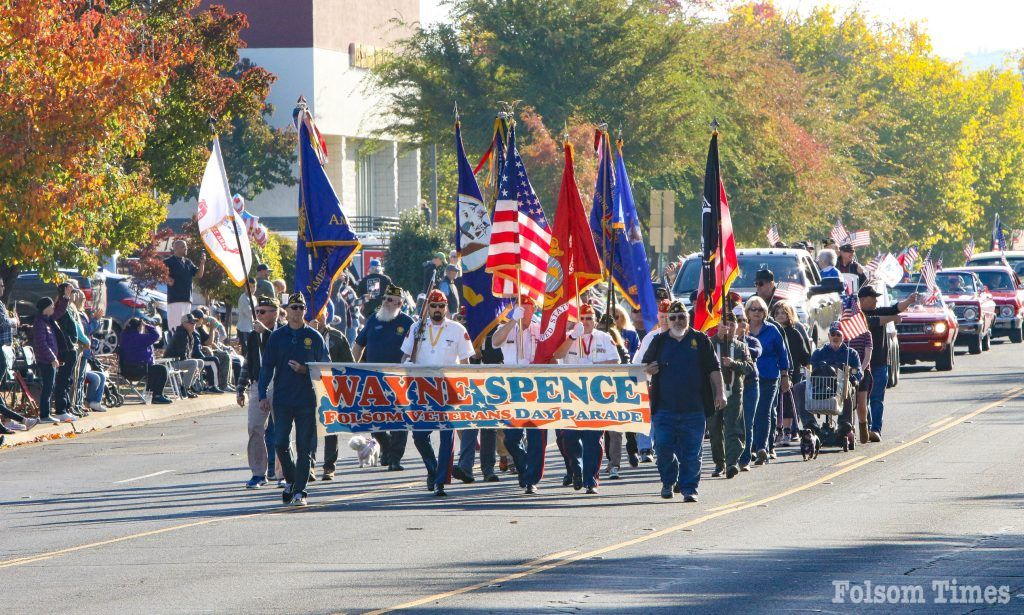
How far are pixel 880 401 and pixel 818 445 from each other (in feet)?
6.25

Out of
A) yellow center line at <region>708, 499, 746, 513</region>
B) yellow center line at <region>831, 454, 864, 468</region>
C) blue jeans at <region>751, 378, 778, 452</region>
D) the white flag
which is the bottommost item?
yellow center line at <region>708, 499, 746, 513</region>

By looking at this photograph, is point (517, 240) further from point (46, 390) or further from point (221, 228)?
point (46, 390)

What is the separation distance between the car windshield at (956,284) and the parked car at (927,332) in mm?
6394

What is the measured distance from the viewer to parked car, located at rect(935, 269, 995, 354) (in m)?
37.7

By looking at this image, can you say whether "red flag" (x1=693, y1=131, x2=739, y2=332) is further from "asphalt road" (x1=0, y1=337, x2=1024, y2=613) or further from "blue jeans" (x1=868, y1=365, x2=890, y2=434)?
"blue jeans" (x1=868, y1=365, x2=890, y2=434)

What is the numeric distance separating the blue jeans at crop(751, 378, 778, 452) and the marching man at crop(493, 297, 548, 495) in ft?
8.07

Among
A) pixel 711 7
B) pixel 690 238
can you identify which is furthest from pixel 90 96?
pixel 690 238

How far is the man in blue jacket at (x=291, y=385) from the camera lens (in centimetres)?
1546

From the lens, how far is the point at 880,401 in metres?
20.6

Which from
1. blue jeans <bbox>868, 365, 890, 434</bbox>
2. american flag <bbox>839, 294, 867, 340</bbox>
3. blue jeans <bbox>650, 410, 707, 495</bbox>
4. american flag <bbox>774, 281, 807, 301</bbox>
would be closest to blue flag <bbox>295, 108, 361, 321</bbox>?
blue jeans <bbox>650, 410, 707, 495</bbox>

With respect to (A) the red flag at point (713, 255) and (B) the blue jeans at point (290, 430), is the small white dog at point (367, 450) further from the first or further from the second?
(A) the red flag at point (713, 255)

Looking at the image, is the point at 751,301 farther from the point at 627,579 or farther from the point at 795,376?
the point at 627,579

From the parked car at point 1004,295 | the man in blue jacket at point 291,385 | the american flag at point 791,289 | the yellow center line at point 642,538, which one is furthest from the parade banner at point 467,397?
the parked car at point 1004,295

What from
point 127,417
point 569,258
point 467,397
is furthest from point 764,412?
point 127,417
